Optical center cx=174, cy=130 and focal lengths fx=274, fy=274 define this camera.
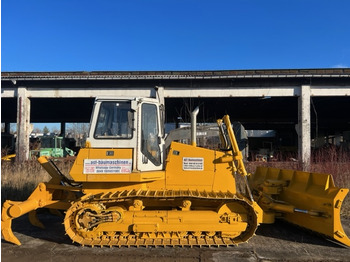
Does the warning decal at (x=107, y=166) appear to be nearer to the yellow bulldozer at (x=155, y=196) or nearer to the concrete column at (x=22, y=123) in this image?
the yellow bulldozer at (x=155, y=196)

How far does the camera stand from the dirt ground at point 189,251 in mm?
4488

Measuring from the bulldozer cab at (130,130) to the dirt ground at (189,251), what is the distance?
1.50 m

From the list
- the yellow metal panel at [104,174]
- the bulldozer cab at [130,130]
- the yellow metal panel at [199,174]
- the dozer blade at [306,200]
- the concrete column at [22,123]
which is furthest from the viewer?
the concrete column at [22,123]

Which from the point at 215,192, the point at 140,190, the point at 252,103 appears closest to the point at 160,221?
the point at 140,190

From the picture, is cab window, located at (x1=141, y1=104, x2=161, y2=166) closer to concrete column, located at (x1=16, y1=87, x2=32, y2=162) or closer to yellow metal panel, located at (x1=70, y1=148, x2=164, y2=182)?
yellow metal panel, located at (x1=70, y1=148, x2=164, y2=182)

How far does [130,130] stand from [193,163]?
137cm

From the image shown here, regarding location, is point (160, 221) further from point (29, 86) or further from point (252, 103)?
point (252, 103)

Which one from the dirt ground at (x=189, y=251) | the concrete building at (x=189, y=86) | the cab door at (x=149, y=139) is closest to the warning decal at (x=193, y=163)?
the cab door at (x=149, y=139)

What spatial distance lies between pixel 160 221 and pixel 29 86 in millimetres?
13468

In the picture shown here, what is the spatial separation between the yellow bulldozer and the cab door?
0.06 ft

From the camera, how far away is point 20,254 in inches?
185

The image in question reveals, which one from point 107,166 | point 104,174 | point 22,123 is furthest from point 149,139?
point 22,123

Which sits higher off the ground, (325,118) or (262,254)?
(325,118)

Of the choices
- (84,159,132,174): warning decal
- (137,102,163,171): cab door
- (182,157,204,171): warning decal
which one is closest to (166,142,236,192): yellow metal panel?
(182,157,204,171): warning decal
